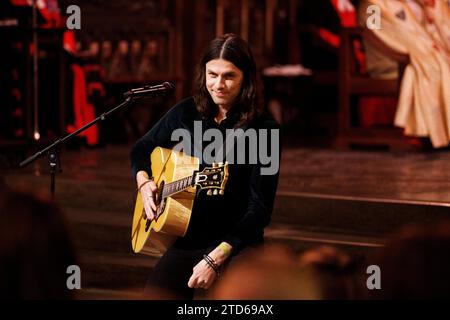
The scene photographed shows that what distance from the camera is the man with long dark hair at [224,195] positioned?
3.52m

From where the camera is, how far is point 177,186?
3.60 metres

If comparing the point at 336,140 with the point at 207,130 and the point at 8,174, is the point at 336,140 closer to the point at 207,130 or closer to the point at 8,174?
the point at 8,174

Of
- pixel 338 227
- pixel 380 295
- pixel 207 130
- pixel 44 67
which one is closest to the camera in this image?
pixel 380 295

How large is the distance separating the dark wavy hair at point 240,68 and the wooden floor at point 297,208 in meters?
1.75

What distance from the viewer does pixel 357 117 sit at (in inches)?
359

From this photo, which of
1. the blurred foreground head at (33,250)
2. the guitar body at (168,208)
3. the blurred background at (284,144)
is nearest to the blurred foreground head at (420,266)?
the blurred background at (284,144)

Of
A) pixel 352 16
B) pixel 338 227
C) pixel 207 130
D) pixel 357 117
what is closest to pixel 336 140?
pixel 357 117

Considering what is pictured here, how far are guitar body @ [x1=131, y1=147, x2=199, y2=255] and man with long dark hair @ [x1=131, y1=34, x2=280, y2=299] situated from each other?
0.03 metres

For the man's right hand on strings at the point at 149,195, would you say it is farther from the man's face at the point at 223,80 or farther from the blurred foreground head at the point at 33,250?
the blurred foreground head at the point at 33,250

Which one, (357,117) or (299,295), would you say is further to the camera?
(357,117)

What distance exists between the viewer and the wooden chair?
8734mm

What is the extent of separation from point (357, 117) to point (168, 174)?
562cm

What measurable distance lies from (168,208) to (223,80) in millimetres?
541

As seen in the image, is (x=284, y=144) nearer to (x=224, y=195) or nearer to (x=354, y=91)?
(x=354, y=91)
